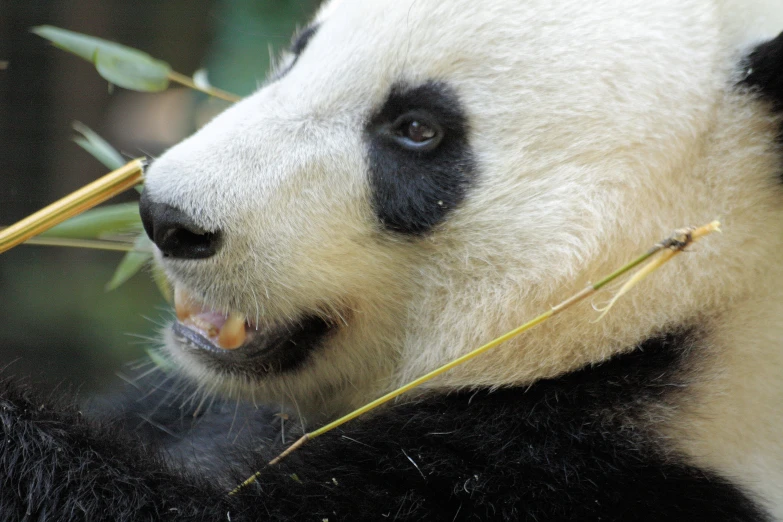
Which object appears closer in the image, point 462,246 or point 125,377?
point 462,246

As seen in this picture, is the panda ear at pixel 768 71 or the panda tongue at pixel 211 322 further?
the panda tongue at pixel 211 322

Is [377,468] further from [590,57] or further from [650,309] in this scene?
[590,57]

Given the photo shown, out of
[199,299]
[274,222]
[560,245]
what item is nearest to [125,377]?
[199,299]

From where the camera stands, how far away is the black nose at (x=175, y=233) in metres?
1.57

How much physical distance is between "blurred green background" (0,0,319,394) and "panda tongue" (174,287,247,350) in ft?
3.88

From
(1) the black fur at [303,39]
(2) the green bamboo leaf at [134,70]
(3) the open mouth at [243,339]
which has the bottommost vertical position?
(3) the open mouth at [243,339]

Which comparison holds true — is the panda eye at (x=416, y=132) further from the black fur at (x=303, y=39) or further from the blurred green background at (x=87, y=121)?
the blurred green background at (x=87, y=121)

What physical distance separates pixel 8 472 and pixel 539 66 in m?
1.16

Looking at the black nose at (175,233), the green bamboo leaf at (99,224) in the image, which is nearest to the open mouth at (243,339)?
the black nose at (175,233)

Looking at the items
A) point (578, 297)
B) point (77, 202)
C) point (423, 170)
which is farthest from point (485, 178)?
point (77, 202)

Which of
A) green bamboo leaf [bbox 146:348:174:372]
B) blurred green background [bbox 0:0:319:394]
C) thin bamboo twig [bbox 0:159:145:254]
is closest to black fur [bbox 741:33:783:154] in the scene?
thin bamboo twig [bbox 0:159:145:254]

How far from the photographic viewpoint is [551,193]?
162 cm

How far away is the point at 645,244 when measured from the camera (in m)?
1.61

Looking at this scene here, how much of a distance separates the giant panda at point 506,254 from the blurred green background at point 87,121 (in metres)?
1.37
